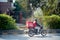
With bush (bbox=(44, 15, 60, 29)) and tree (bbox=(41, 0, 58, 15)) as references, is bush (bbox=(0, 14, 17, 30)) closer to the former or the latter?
bush (bbox=(44, 15, 60, 29))

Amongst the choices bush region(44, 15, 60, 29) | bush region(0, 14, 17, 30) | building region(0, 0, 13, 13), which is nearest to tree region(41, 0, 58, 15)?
bush region(44, 15, 60, 29)

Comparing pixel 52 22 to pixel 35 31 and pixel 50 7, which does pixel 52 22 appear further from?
pixel 50 7

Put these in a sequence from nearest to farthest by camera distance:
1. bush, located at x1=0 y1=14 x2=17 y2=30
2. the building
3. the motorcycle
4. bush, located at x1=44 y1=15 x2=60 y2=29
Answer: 1. the motorcycle
2. bush, located at x1=0 y1=14 x2=17 y2=30
3. bush, located at x1=44 y1=15 x2=60 y2=29
4. the building

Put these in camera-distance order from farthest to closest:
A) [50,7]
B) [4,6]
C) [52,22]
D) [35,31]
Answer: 1. [4,6]
2. [50,7]
3. [52,22]
4. [35,31]

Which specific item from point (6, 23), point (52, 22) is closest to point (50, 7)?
point (52, 22)

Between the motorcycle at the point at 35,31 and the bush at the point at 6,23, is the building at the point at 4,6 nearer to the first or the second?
the bush at the point at 6,23

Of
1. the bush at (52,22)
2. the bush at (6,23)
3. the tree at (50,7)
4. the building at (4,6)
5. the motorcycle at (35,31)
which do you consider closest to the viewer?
the motorcycle at (35,31)

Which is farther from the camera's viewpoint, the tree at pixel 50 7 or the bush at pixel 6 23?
the tree at pixel 50 7

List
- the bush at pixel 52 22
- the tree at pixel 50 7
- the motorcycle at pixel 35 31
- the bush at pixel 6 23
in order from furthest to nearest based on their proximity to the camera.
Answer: the tree at pixel 50 7
the bush at pixel 52 22
the bush at pixel 6 23
the motorcycle at pixel 35 31

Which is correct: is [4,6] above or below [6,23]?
below

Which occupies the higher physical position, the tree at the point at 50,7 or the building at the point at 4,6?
the tree at the point at 50,7

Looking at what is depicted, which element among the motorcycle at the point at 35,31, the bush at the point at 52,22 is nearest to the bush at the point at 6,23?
the motorcycle at the point at 35,31

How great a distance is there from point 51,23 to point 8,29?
13.0 ft

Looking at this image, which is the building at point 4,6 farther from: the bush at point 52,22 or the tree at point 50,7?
the bush at point 52,22
